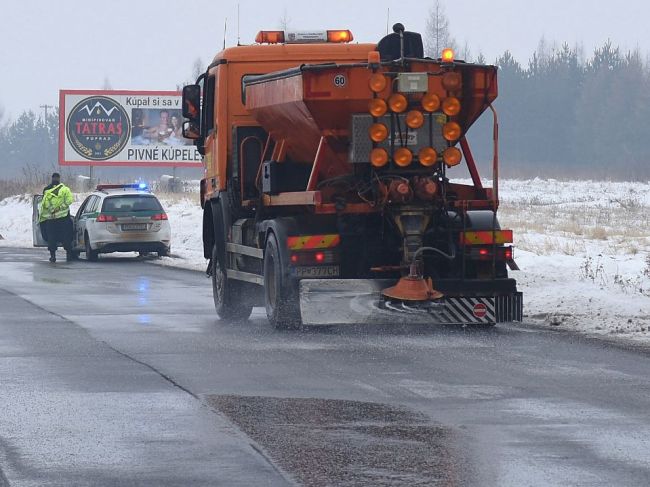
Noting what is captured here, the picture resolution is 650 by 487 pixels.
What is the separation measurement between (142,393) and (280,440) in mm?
2175

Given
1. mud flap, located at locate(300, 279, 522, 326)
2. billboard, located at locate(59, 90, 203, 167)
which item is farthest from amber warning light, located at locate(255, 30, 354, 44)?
billboard, located at locate(59, 90, 203, 167)

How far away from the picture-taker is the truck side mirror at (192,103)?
17.3 meters

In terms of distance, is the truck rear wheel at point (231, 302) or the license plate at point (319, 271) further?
the truck rear wheel at point (231, 302)

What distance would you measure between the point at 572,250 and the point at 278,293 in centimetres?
1177

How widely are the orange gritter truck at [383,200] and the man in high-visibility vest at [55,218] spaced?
16138 mm

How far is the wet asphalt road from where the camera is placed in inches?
283

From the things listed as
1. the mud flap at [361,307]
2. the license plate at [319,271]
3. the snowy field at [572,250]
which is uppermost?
the license plate at [319,271]

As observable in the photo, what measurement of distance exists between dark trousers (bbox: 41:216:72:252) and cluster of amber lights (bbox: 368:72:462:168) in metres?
17.7

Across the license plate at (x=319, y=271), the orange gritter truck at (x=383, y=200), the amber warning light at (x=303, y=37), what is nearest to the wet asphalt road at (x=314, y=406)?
the orange gritter truck at (x=383, y=200)

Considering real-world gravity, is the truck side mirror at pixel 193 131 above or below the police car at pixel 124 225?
above

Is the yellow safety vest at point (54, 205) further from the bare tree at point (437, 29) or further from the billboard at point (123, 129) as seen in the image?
the bare tree at point (437, 29)

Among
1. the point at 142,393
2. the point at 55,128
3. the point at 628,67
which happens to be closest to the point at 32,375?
Result: the point at 142,393

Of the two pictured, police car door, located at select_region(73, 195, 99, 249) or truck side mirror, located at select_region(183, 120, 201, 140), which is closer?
truck side mirror, located at select_region(183, 120, 201, 140)

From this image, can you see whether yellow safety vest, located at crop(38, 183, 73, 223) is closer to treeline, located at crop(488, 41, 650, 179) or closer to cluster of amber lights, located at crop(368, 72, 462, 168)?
cluster of amber lights, located at crop(368, 72, 462, 168)
